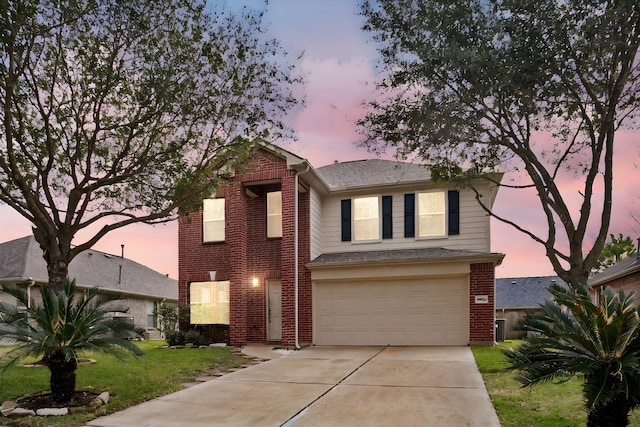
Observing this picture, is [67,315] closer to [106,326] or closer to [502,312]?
[106,326]

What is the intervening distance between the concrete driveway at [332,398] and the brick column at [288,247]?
373 cm

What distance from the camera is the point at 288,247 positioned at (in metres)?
15.1

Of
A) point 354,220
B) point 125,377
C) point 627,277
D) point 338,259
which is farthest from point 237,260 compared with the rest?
point 627,277

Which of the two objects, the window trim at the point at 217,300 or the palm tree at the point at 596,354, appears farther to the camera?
the window trim at the point at 217,300

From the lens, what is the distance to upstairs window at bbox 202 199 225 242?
1656 cm

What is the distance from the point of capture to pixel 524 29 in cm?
866

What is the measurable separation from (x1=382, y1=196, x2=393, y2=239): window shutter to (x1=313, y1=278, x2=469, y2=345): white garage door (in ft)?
6.01

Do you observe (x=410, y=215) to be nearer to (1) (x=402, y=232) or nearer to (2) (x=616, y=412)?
(1) (x=402, y=232)

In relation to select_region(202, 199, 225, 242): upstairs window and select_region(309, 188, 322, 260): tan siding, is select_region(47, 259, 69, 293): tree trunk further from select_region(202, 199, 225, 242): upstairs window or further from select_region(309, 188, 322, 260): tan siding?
select_region(309, 188, 322, 260): tan siding

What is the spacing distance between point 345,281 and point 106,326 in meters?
9.41

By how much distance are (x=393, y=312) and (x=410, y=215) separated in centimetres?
344

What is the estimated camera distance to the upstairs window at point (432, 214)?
1578 centimetres

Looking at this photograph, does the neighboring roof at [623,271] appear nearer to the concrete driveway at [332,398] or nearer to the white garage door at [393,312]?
the white garage door at [393,312]

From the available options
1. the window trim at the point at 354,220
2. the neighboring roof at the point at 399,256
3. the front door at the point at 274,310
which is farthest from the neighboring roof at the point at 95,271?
Answer: the window trim at the point at 354,220
